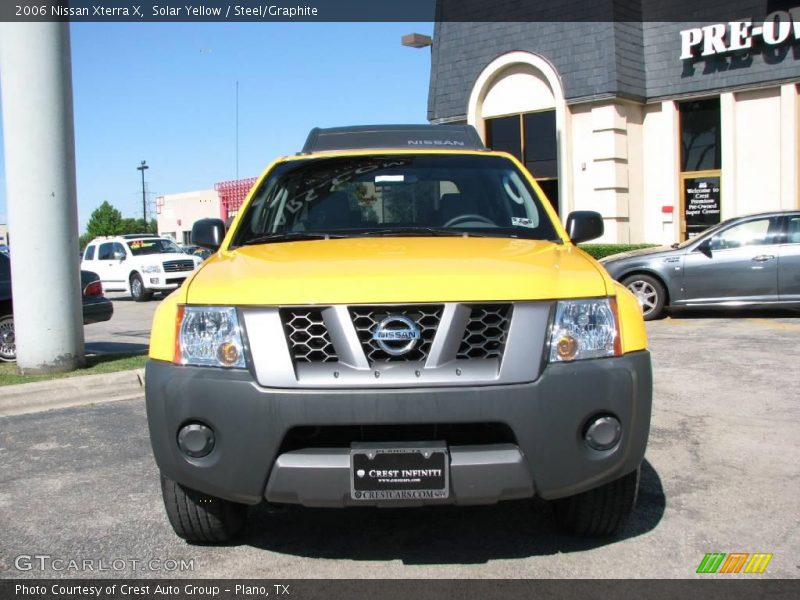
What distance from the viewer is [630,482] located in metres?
3.48

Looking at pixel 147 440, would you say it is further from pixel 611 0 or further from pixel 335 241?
pixel 611 0

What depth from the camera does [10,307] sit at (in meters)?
10.3

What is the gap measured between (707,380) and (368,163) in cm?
404

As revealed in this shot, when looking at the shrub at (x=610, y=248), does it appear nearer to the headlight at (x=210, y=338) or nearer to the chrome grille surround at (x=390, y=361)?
the chrome grille surround at (x=390, y=361)

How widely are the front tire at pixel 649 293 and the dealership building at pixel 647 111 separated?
7194mm

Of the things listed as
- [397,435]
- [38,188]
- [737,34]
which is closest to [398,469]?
[397,435]

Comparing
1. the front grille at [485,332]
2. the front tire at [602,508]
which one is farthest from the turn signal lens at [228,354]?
the front tire at [602,508]

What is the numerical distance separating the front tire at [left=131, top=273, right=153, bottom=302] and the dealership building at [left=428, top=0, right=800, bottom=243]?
9.04 meters

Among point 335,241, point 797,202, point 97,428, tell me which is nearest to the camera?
point 335,241

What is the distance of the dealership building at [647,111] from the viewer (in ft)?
57.0

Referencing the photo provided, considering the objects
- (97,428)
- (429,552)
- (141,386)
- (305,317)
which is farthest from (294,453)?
(141,386)

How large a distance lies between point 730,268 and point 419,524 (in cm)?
874

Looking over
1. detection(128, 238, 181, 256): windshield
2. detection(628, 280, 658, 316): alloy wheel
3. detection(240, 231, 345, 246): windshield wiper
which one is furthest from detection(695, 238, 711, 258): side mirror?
detection(128, 238, 181, 256): windshield

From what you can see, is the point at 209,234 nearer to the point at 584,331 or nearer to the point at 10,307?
the point at 584,331
